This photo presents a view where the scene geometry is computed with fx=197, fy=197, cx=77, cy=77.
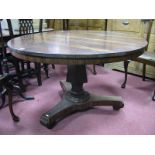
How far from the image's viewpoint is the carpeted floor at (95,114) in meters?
1.66

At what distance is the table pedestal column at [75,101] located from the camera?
170 centimetres

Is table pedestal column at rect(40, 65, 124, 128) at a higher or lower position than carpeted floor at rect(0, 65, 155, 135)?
higher

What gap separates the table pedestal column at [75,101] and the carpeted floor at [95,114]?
6cm

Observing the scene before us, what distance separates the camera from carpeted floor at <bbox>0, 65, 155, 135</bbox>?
5.46 ft

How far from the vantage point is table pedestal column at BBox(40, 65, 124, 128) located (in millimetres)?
1703

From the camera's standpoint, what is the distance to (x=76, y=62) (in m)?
1.18

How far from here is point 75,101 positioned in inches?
73.9

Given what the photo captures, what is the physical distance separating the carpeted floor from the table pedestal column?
6 cm

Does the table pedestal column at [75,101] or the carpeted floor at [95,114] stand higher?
the table pedestal column at [75,101]

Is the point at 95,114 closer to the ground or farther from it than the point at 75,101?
closer to the ground

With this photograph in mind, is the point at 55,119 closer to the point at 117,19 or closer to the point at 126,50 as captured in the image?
the point at 126,50

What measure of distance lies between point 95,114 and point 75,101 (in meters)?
0.23
